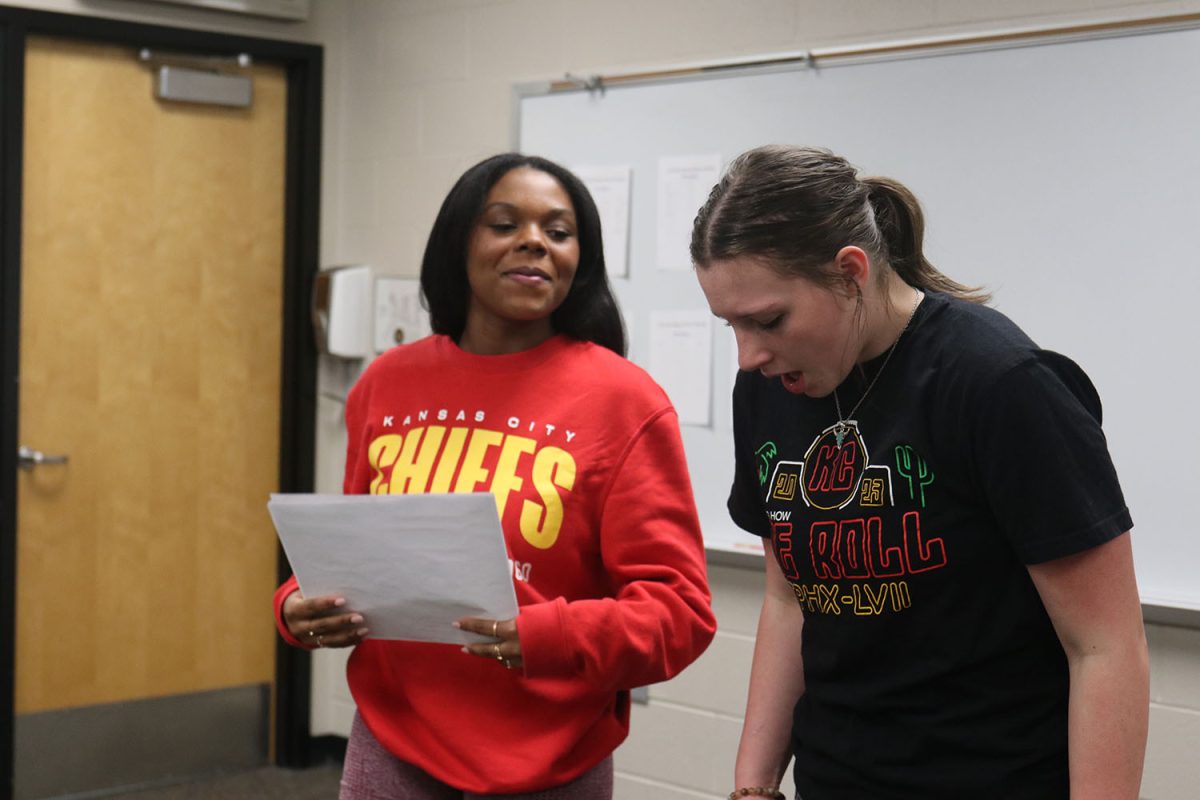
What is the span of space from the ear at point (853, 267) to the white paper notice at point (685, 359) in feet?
5.48

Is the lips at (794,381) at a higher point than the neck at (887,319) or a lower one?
lower

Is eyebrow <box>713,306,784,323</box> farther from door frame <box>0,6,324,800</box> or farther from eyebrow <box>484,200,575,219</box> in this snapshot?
door frame <box>0,6,324,800</box>

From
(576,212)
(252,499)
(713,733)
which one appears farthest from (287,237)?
(576,212)

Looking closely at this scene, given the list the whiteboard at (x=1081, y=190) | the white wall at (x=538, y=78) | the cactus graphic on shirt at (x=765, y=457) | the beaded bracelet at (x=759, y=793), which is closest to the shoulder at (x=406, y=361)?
the cactus graphic on shirt at (x=765, y=457)

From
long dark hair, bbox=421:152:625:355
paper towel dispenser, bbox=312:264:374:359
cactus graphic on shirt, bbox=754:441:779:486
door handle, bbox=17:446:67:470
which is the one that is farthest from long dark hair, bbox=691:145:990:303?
door handle, bbox=17:446:67:470

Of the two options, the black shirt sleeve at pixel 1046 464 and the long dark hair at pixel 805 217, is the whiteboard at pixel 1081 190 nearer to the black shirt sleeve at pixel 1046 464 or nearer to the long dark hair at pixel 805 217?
the long dark hair at pixel 805 217

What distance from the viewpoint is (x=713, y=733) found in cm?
288

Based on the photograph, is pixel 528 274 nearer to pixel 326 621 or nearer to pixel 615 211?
pixel 326 621

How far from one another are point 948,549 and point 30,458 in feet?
9.16

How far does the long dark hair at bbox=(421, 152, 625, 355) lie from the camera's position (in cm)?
169

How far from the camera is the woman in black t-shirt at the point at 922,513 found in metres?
1.06

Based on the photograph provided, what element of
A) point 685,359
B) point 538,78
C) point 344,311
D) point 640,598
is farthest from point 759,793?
point 344,311

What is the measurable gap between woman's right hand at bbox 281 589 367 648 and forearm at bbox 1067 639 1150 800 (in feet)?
2.71

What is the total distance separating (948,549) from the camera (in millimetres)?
1127
